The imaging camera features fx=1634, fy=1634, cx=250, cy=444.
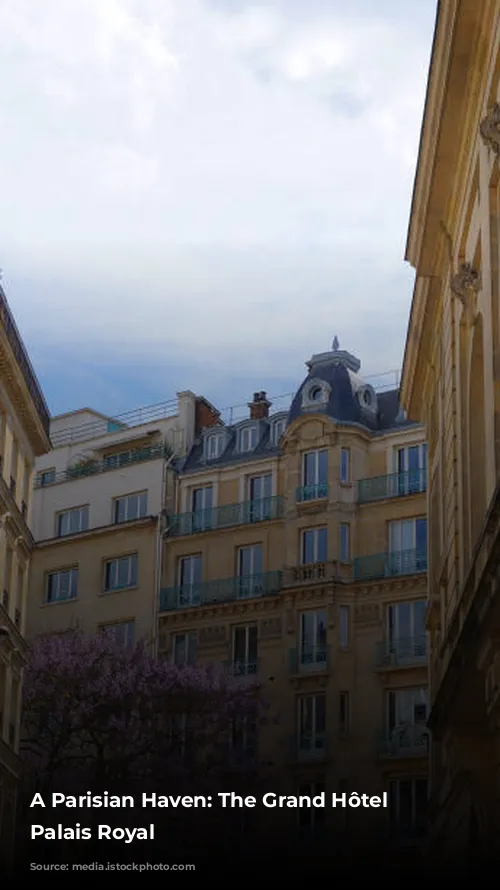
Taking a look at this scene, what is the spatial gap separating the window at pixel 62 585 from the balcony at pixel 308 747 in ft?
40.2

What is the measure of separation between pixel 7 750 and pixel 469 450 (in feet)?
74.4

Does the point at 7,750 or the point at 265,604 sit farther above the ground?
the point at 265,604

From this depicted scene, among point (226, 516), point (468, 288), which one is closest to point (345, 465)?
point (226, 516)

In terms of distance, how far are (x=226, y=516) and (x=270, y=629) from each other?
5.39 metres

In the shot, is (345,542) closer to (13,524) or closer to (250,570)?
(250,570)

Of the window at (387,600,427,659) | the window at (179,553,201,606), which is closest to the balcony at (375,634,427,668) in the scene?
the window at (387,600,427,659)

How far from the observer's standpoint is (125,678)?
5647 cm

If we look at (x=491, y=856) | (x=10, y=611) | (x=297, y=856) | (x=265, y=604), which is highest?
(x=265, y=604)

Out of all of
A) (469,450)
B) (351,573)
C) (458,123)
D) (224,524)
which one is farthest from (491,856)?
(224,524)

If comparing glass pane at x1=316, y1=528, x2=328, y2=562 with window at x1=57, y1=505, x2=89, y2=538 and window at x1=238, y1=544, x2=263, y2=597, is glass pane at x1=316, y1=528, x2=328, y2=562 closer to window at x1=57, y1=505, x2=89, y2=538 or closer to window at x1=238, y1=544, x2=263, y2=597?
window at x1=238, y1=544, x2=263, y2=597

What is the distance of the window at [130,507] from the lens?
65.7 meters

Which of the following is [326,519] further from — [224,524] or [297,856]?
[297,856]

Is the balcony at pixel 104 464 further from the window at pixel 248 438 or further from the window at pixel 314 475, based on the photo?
the window at pixel 314 475

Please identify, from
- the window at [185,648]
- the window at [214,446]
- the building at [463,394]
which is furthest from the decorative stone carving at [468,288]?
the window at [214,446]
